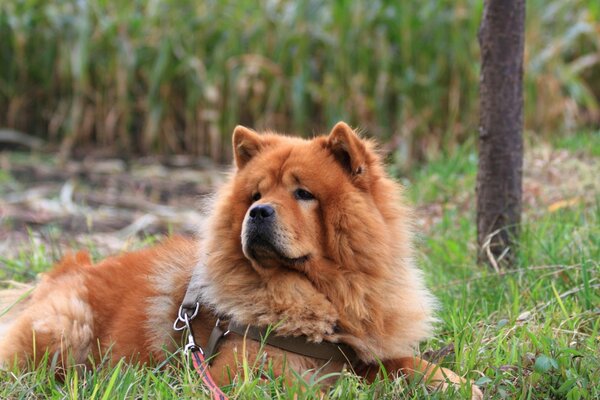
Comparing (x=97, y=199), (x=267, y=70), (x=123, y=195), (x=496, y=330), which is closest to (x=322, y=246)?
(x=496, y=330)

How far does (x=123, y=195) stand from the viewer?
734 cm

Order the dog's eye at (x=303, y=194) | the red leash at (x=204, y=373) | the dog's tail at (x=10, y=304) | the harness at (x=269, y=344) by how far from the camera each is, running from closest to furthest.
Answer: the red leash at (x=204, y=373) < the harness at (x=269, y=344) < the dog's eye at (x=303, y=194) < the dog's tail at (x=10, y=304)

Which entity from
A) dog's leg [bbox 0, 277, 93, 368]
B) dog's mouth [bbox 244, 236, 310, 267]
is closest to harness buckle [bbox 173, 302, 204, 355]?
dog's mouth [bbox 244, 236, 310, 267]

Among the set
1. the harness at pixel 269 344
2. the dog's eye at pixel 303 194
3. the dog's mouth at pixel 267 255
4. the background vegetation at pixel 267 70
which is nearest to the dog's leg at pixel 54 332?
the harness at pixel 269 344

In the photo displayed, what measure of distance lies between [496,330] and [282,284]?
0.93 meters

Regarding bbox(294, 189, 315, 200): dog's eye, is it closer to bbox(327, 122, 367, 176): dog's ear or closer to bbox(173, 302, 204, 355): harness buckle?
bbox(327, 122, 367, 176): dog's ear

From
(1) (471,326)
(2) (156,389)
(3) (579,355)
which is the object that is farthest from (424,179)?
(2) (156,389)

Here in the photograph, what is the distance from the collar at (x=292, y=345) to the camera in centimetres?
285

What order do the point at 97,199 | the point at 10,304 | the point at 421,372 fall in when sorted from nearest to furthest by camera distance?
the point at 421,372 < the point at 10,304 < the point at 97,199

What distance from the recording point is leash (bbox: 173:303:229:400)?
2.60 metres

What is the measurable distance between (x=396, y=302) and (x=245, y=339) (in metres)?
0.62

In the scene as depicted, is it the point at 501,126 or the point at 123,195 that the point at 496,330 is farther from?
the point at 123,195

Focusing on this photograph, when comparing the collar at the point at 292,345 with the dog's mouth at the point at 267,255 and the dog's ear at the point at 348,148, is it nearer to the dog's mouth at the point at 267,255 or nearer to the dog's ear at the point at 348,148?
the dog's mouth at the point at 267,255

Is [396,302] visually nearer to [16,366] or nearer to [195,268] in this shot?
[195,268]
